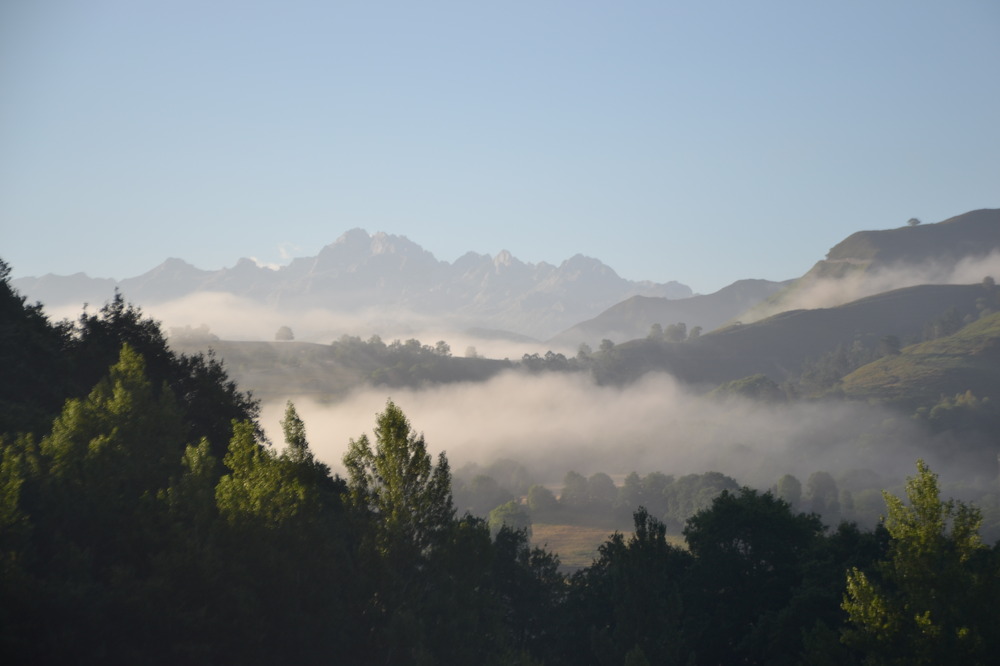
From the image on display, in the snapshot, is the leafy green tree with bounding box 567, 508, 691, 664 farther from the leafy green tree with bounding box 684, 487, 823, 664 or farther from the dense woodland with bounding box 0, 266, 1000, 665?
the leafy green tree with bounding box 684, 487, 823, 664

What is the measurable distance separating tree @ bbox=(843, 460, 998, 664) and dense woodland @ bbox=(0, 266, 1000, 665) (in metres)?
0.08

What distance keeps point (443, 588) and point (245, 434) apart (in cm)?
1157

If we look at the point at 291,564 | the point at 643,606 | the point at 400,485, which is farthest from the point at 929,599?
the point at 291,564

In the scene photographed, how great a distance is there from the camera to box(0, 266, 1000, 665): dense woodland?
104 feet

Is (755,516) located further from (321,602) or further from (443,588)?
A: (321,602)

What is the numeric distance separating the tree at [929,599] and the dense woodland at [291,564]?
8 cm

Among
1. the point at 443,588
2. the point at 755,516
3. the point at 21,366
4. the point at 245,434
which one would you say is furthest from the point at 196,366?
the point at 755,516

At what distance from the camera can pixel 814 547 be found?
59.4 metres

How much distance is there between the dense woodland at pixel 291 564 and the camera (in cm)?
3173

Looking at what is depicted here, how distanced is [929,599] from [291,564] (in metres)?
24.7

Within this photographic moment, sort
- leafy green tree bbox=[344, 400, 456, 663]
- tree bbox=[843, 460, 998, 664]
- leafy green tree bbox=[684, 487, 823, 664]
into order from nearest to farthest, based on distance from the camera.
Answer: tree bbox=[843, 460, 998, 664] < leafy green tree bbox=[344, 400, 456, 663] < leafy green tree bbox=[684, 487, 823, 664]

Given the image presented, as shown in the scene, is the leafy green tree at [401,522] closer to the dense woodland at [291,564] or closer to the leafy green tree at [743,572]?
the dense woodland at [291,564]

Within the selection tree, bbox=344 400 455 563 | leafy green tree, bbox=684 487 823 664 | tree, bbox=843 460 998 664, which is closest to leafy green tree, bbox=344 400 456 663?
tree, bbox=344 400 455 563

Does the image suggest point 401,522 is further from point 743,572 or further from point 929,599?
point 743,572
